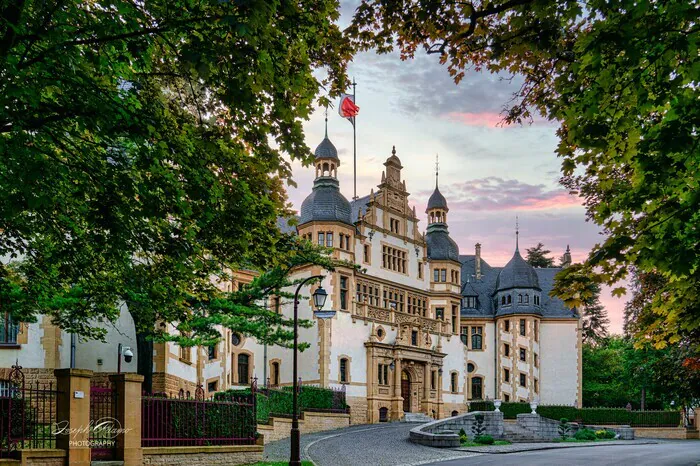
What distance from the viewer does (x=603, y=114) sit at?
8555 millimetres

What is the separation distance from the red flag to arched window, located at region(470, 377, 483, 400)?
78.5ft

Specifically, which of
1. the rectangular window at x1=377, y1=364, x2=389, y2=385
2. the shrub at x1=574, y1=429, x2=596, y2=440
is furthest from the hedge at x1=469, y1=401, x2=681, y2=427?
the rectangular window at x1=377, y1=364, x2=389, y2=385

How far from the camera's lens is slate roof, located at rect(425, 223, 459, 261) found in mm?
54500

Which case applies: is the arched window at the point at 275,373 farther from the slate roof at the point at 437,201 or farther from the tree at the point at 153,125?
the tree at the point at 153,125

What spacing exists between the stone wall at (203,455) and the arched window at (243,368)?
910 inches

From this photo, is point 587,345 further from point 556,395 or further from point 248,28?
point 248,28

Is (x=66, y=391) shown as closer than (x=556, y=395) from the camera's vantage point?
Yes

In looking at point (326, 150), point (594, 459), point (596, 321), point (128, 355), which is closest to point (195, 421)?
point (128, 355)

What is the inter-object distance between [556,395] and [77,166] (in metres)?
54.7

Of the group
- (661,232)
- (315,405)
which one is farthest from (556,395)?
(661,232)

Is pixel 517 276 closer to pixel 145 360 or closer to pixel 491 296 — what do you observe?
pixel 491 296

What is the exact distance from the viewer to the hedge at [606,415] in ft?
164

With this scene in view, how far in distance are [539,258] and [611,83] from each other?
76.3 metres

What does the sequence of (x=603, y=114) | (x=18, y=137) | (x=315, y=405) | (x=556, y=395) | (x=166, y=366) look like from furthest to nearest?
1. (x=556, y=395)
2. (x=315, y=405)
3. (x=166, y=366)
4. (x=18, y=137)
5. (x=603, y=114)
